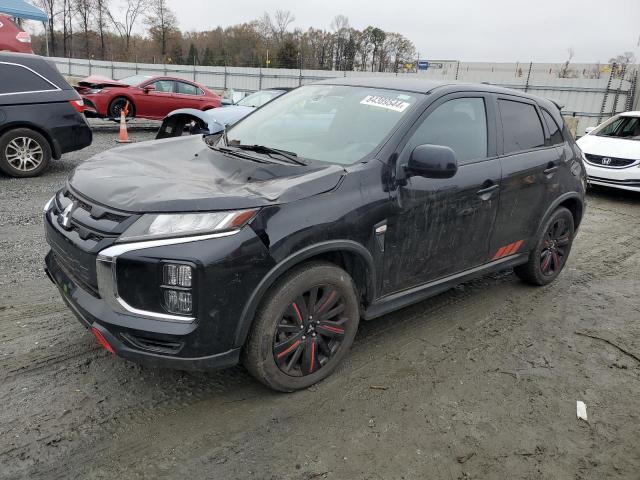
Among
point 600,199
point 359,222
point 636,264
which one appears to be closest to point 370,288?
point 359,222

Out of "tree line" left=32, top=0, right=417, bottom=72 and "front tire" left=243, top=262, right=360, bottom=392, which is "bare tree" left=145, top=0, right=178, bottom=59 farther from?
"front tire" left=243, top=262, right=360, bottom=392

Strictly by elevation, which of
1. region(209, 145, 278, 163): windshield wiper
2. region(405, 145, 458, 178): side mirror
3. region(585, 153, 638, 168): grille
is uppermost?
region(405, 145, 458, 178): side mirror

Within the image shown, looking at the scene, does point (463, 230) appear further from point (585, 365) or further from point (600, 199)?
point (600, 199)

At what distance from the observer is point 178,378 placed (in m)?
3.11

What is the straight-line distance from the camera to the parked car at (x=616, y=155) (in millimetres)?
9055

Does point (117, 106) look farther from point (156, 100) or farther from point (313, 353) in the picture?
point (313, 353)

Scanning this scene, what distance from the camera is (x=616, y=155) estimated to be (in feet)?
30.2

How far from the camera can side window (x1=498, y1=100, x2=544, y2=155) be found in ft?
13.3

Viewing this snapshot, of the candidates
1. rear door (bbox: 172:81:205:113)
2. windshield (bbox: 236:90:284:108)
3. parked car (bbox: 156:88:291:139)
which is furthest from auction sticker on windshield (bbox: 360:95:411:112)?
rear door (bbox: 172:81:205:113)

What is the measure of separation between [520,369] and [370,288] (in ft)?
4.01

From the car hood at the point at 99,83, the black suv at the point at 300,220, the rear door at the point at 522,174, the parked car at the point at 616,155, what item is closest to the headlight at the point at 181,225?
the black suv at the point at 300,220

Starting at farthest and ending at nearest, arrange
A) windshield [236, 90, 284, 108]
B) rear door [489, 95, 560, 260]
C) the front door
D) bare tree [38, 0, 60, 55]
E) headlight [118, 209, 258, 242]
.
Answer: bare tree [38, 0, 60, 55] < windshield [236, 90, 284, 108] < rear door [489, 95, 560, 260] < the front door < headlight [118, 209, 258, 242]

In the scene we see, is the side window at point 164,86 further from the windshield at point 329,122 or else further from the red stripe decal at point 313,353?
the red stripe decal at point 313,353

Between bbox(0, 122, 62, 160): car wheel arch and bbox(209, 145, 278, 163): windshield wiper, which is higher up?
bbox(209, 145, 278, 163): windshield wiper
